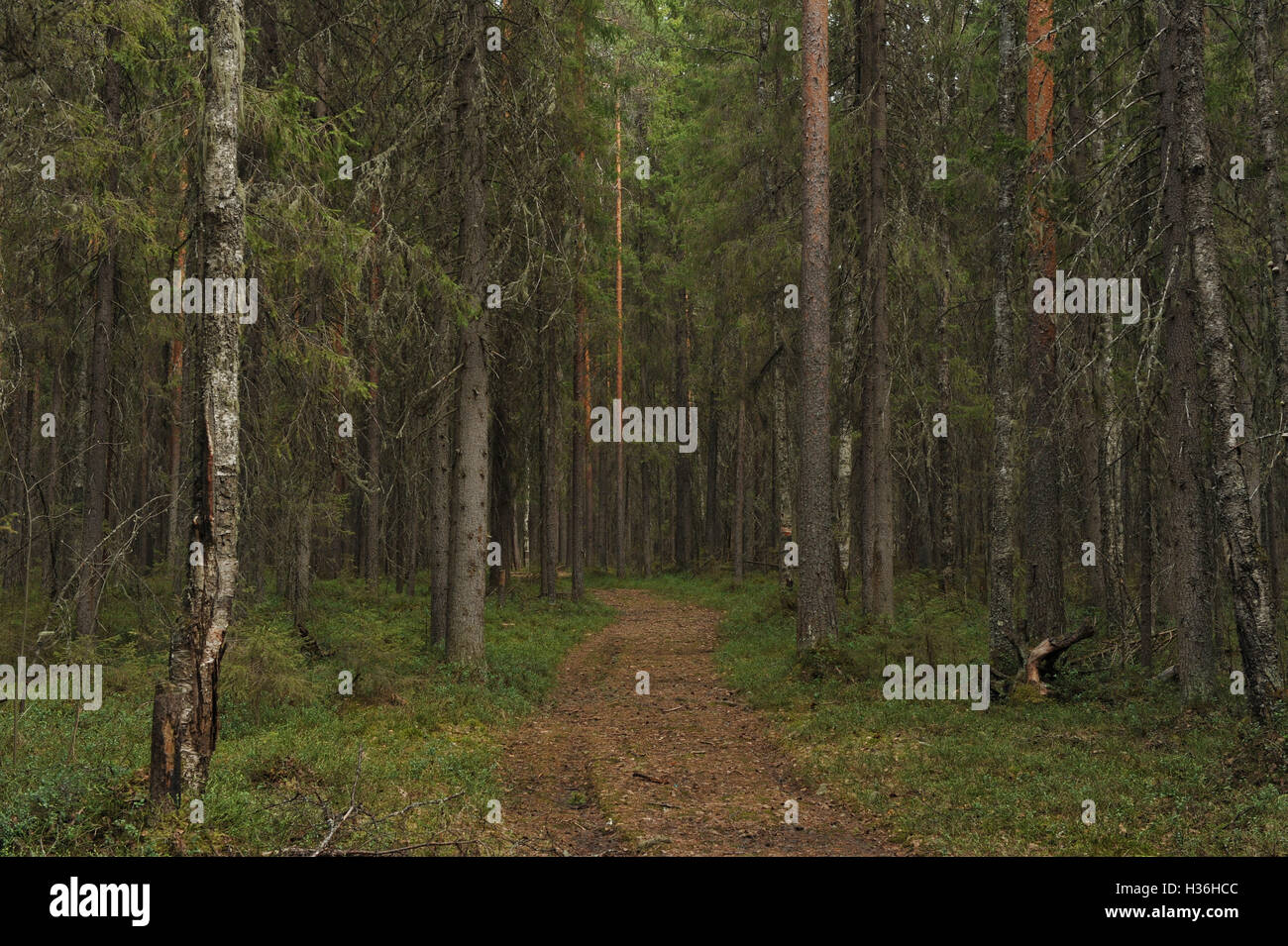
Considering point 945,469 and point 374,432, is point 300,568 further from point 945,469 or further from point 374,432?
point 945,469

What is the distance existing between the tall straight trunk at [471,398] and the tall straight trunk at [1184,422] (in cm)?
904

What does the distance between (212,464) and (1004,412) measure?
10146 millimetres

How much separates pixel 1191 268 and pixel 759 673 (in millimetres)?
8297

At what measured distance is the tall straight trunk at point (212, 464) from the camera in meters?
6.50

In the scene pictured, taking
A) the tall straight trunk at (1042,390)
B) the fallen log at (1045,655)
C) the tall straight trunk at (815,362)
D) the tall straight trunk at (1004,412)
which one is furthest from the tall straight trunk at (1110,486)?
the tall straight trunk at (815,362)

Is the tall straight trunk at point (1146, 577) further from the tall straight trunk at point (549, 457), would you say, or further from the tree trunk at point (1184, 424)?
the tall straight trunk at point (549, 457)

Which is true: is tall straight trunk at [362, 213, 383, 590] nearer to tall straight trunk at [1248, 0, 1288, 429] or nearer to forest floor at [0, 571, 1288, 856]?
forest floor at [0, 571, 1288, 856]

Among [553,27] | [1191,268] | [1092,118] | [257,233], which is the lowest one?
[1191,268]

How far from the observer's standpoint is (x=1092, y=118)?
12648mm

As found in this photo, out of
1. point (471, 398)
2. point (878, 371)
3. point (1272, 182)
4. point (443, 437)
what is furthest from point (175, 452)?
point (1272, 182)

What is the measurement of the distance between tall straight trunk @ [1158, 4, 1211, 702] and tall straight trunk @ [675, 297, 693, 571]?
2298 cm
